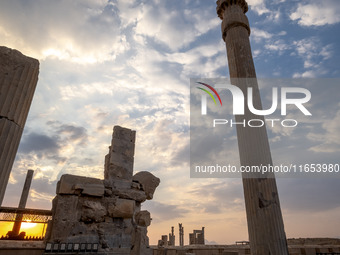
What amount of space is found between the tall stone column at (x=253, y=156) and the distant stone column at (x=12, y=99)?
454 centimetres

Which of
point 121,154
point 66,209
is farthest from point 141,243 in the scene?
point 121,154

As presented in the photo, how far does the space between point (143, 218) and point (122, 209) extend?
686 millimetres

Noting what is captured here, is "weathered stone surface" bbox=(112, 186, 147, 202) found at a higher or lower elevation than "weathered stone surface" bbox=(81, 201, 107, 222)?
higher

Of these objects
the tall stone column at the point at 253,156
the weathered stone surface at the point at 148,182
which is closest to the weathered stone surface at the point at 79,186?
the weathered stone surface at the point at 148,182

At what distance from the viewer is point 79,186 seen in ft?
15.9

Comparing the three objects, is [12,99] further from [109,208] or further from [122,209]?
[122,209]

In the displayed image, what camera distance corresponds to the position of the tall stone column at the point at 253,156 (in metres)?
4.50

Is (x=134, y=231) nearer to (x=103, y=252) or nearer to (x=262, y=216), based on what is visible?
(x=103, y=252)

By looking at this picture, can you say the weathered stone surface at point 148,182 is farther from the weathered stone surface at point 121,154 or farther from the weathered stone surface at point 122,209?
the weathered stone surface at point 122,209

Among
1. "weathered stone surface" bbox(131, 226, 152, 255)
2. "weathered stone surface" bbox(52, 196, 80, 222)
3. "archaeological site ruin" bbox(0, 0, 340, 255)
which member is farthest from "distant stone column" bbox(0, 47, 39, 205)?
"weathered stone surface" bbox(131, 226, 152, 255)

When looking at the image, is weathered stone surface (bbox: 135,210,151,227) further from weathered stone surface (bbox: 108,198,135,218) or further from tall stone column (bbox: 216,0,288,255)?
tall stone column (bbox: 216,0,288,255)

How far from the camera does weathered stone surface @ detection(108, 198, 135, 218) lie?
507cm

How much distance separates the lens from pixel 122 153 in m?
5.71

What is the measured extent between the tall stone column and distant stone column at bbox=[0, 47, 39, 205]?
4.54m
